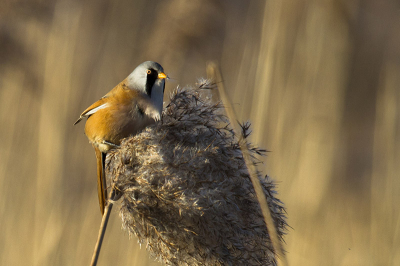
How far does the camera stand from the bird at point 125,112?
1.33 metres

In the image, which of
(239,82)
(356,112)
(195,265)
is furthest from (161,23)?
(356,112)

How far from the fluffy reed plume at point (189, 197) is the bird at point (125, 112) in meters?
0.10

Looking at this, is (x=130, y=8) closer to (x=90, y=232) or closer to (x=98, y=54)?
(x=98, y=54)

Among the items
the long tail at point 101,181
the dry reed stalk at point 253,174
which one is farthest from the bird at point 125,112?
the dry reed stalk at point 253,174

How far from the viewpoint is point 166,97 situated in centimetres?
230

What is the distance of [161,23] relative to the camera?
2.33 meters

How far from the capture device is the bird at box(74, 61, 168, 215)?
1327mm

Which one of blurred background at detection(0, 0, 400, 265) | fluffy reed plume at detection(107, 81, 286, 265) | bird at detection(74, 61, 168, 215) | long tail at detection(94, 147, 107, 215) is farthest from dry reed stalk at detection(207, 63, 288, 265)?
blurred background at detection(0, 0, 400, 265)

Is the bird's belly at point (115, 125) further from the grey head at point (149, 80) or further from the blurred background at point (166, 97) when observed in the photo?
the blurred background at point (166, 97)

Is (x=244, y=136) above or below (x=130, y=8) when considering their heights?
below

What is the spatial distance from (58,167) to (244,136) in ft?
5.39

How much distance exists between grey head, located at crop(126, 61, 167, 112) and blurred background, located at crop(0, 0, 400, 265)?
87 centimetres

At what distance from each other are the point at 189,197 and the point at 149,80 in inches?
19.9

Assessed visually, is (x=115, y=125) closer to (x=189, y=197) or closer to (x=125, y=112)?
(x=125, y=112)
